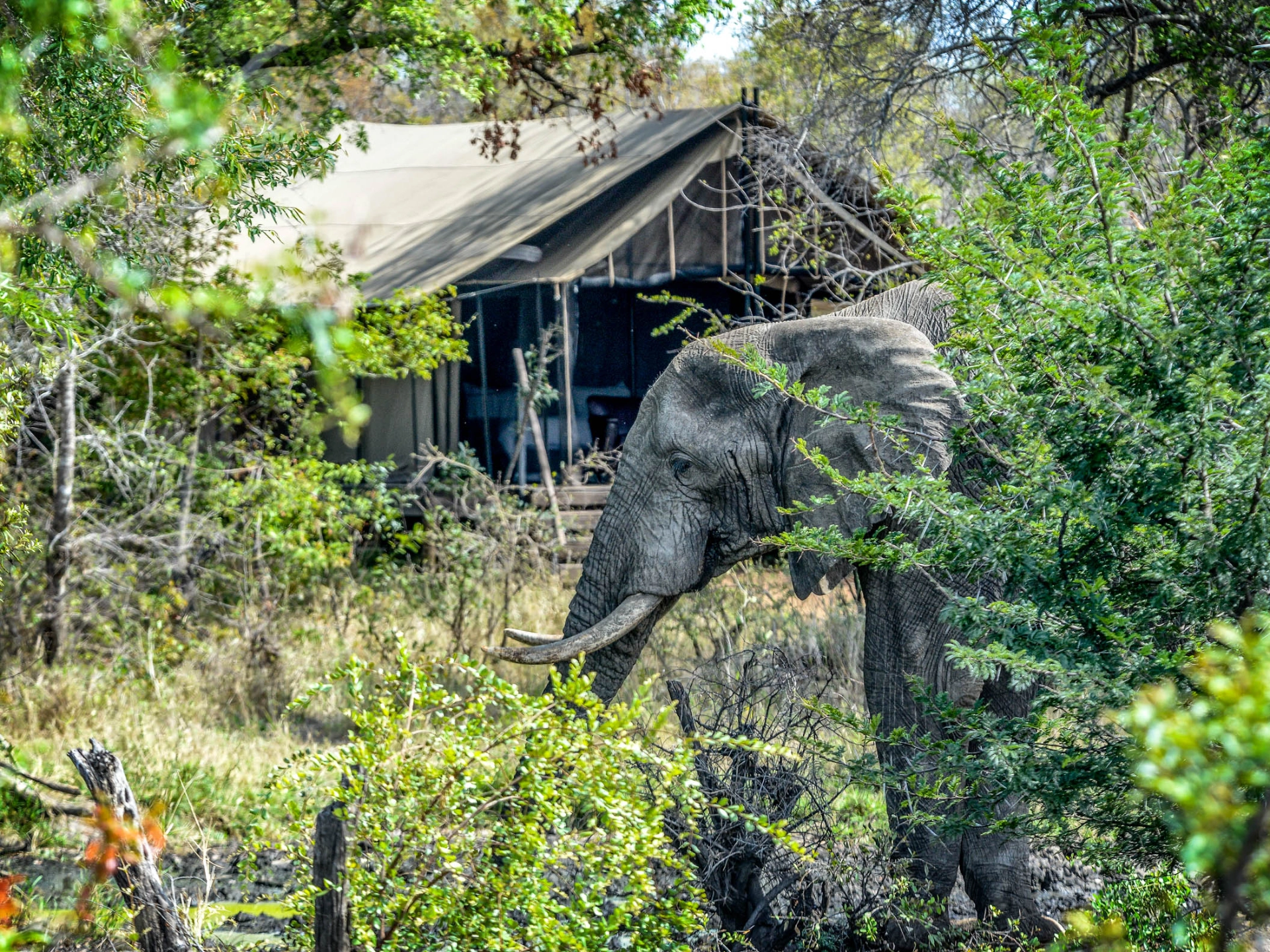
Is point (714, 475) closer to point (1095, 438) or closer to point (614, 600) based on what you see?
point (614, 600)

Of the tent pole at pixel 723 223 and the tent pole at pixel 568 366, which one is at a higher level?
the tent pole at pixel 723 223

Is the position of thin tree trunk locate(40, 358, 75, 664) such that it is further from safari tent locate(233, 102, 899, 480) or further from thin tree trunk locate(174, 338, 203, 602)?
safari tent locate(233, 102, 899, 480)

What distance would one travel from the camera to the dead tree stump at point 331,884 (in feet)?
10.6

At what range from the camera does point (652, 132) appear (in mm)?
12703

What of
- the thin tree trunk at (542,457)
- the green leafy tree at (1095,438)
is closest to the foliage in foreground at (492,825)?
the green leafy tree at (1095,438)

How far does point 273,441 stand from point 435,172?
5.69m

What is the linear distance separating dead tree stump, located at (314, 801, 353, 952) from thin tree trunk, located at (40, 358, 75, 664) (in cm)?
534

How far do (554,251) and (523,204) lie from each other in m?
0.83

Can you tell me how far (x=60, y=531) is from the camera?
798 cm

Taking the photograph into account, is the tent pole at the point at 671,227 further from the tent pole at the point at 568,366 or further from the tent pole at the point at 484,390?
the tent pole at the point at 484,390

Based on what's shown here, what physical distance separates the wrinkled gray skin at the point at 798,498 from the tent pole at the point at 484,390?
6.41 metres

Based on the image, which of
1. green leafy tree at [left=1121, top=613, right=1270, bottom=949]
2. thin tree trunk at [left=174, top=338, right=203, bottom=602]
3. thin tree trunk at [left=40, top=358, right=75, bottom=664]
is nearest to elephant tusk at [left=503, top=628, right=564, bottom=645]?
green leafy tree at [left=1121, top=613, right=1270, bottom=949]

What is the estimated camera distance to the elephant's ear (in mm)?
4699

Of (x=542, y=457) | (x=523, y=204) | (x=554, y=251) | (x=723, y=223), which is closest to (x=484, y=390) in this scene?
(x=554, y=251)
